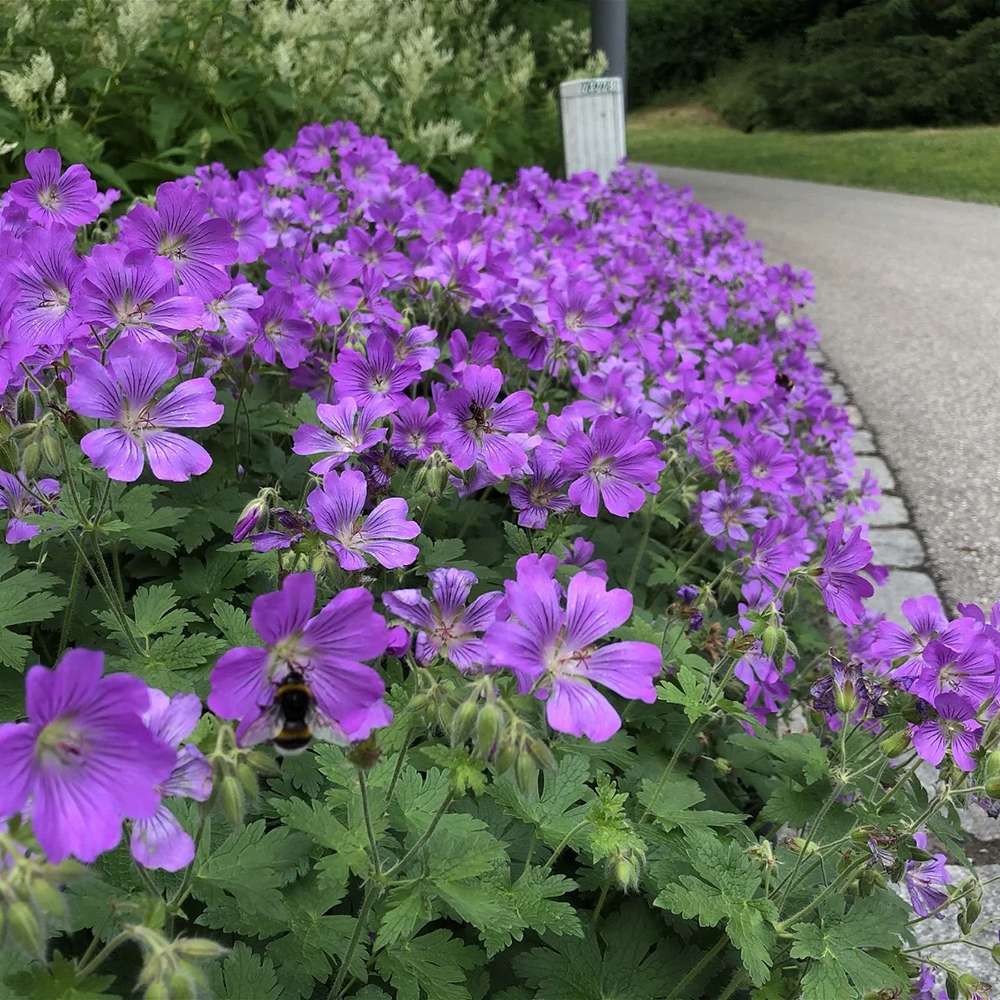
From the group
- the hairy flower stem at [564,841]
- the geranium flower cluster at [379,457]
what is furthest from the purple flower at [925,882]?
the hairy flower stem at [564,841]

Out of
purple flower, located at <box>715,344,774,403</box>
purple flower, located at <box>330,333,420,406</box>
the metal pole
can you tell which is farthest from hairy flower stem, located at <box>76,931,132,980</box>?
the metal pole

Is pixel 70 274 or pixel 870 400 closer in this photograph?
pixel 70 274

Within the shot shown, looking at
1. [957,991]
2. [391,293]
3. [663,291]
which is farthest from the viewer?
[663,291]

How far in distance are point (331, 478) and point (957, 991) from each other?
4.56 ft

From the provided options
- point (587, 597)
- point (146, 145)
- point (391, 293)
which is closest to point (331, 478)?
point (587, 597)

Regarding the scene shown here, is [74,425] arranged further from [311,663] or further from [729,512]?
[729,512]

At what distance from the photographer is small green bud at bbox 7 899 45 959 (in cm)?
77

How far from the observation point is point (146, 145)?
183 inches

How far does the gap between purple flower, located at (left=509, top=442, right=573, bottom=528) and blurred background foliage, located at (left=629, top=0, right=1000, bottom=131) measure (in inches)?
883

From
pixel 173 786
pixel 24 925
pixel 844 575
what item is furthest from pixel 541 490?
pixel 24 925

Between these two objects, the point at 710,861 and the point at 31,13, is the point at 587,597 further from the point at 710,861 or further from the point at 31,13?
the point at 31,13

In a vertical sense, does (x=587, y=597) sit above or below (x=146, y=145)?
below

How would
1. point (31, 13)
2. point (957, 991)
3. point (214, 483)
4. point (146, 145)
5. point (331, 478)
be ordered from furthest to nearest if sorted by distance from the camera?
point (146, 145)
point (31, 13)
point (214, 483)
point (957, 991)
point (331, 478)

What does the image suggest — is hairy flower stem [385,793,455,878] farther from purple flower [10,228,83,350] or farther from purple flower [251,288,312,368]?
purple flower [251,288,312,368]
